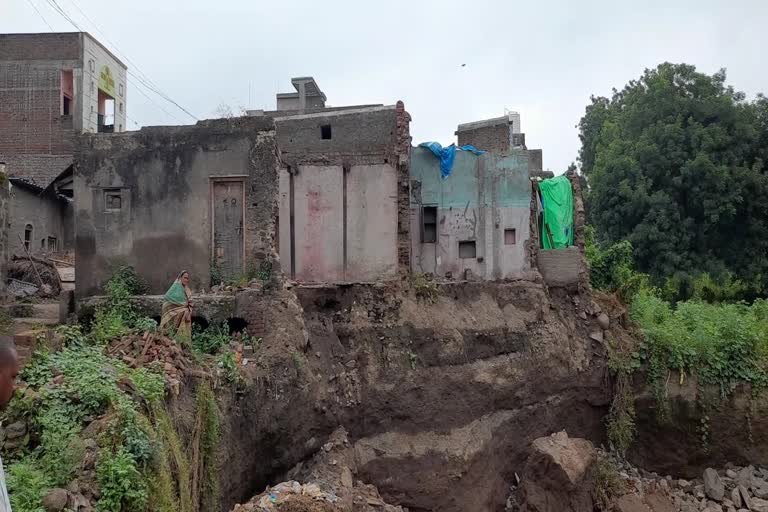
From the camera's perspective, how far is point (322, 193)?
16.2 m

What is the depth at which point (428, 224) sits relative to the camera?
714 inches

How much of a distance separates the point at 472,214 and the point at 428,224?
123 centimetres

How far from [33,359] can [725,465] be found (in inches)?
585

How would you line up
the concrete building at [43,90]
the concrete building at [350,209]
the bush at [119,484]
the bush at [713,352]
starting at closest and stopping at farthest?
the bush at [119,484], the bush at [713,352], the concrete building at [350,209], the concrete building at [43,90]

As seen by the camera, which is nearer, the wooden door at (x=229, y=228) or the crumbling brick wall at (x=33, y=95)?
the wooden door at (x=229, y=228)

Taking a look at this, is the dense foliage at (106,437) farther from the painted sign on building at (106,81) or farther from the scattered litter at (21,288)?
the painted sign on building at (106,81)

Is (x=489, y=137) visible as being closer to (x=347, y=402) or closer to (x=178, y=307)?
(x=347, y=402)

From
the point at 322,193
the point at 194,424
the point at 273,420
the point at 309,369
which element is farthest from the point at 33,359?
the point at 322,193

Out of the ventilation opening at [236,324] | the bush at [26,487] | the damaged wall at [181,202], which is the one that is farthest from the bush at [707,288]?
the bush at [26,487]

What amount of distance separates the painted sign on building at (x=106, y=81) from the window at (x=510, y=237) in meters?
22.7

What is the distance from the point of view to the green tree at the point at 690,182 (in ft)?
79.0

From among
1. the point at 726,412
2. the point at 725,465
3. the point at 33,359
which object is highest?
the point at 33,359

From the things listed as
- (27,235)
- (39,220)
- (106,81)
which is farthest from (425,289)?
(106,81)

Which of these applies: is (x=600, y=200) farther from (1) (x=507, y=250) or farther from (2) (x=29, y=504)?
(2) (x=29, y=504)
